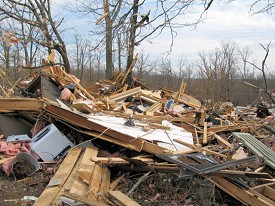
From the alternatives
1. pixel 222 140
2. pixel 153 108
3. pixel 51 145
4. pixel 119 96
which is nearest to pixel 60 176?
pixel 51 145

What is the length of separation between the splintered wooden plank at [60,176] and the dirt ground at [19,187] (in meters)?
0.43

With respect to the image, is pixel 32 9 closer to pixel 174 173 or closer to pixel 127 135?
pixel 127 135

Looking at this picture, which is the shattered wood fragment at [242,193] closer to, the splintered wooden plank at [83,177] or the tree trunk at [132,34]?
the splintered wooden plank at [83,177]

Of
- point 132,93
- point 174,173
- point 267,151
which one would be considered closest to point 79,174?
point 174,173

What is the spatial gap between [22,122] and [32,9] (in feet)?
39.4

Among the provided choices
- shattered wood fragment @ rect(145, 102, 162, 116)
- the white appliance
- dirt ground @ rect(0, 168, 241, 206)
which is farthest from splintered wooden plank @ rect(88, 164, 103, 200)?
shattered wood fragment @ rect(145, 102, 162, 116)

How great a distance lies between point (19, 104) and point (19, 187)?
7.48 feet

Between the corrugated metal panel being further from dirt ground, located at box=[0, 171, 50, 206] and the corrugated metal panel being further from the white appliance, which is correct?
dirt ground, located at box=[0, 171, 50, 206]

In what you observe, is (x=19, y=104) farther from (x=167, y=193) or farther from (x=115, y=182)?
(x=167, y=193)

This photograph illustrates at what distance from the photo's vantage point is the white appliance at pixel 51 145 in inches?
237

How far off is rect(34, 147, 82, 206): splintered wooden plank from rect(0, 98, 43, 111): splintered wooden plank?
4.97 feet

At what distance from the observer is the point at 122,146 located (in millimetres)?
5793

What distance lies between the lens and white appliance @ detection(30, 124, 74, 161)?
6.01m

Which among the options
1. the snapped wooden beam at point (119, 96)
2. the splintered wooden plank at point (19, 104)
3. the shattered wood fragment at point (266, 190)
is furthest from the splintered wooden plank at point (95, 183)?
the snapped wooden beam at point (119, 96)
